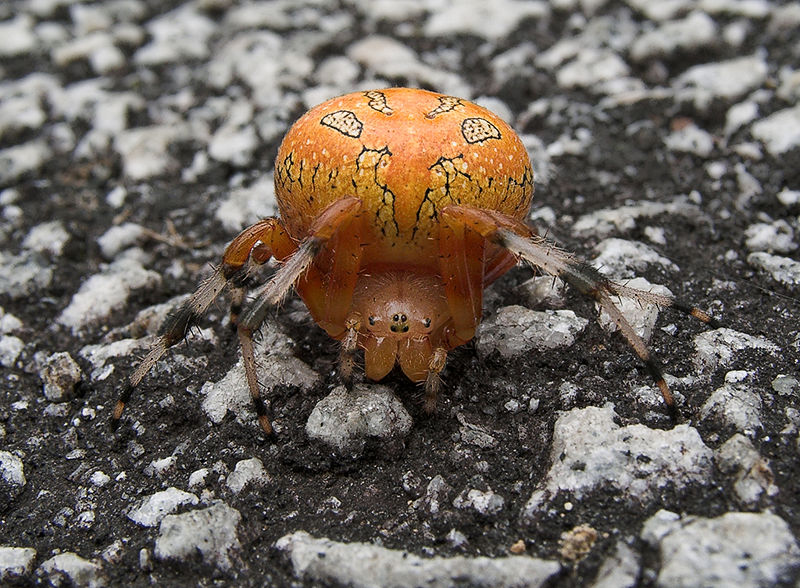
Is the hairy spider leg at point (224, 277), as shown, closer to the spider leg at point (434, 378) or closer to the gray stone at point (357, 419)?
the gray stone at point (357, 419)

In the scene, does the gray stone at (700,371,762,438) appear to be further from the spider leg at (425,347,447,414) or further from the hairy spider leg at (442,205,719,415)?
the spider leg at (425,347,447,414)

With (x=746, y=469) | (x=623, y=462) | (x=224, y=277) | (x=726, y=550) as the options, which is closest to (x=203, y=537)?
(x=224, y=277)

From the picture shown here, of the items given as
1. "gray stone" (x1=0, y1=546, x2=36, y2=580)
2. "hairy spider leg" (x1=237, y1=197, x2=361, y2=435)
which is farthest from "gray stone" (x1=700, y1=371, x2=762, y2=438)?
"gray stone" (x1=0, y1=546, x2=36, y2=580)

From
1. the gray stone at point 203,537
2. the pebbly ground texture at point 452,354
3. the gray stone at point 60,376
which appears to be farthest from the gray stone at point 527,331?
the gray stone at point 60,376

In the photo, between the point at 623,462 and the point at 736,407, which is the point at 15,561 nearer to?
the point at 623,462

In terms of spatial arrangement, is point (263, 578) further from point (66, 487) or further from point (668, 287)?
point (668, 287)

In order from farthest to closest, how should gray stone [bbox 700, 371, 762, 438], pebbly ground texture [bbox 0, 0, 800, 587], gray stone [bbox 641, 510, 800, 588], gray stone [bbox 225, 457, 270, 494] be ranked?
gray stone [bbox 225, 457, 270, 494]
gray stone [bbox 700, 371, 762, 438]
pebbly ground texture [bbox 0, 0, 800, 587]
gray stone [bbox 641, 510, 800, 588]

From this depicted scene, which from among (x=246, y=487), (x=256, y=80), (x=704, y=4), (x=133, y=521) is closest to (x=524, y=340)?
(x=246, y=487)
